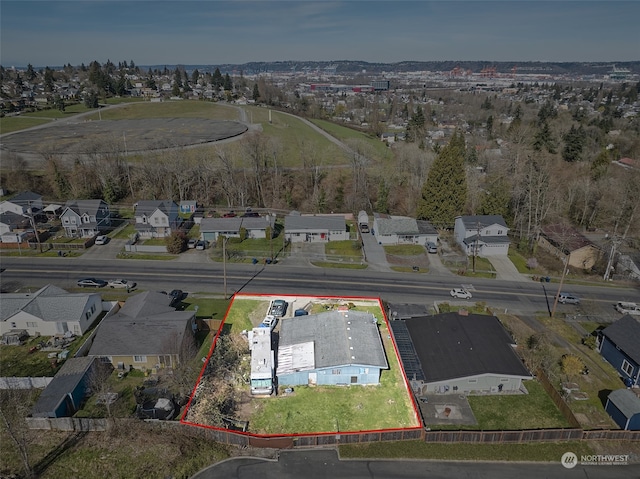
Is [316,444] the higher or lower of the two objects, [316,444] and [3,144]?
the lower

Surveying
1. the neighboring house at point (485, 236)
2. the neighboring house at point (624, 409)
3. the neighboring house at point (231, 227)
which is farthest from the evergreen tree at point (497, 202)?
the neighboring house at point (624, 409)

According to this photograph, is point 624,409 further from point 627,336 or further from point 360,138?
point 360,138

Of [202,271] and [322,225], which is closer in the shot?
[202,271]

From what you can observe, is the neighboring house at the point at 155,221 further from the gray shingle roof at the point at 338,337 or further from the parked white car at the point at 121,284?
the gray shingle roof at the point at 338,337

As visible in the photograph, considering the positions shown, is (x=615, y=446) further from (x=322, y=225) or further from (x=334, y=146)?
(x=334, y=146)

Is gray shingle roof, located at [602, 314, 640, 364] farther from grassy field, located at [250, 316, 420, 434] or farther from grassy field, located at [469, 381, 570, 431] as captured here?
grassy field, located at [250, 316, 420, 434]

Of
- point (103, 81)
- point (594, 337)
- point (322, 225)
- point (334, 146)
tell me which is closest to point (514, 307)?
point (594, 337)
